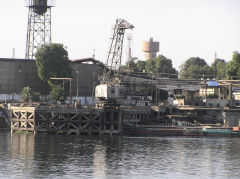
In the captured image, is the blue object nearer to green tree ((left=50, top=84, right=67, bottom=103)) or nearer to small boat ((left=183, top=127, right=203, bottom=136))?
small boat ((left=183, top=127, right=203, bottom=136))

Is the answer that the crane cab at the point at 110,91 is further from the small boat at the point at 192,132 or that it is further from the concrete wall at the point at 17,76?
the concrete wall at the point at 17,76

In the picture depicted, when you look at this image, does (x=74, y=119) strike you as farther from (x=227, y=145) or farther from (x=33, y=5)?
(x=33, y=5)

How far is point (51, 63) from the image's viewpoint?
164375 millimetres

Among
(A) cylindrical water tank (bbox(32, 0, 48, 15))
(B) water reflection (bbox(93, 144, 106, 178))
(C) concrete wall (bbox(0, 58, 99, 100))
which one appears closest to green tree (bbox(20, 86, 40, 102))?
(C) concrete wall (bbox(0, 58, 99, 100))

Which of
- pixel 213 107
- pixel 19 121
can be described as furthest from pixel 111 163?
pixel 213 107

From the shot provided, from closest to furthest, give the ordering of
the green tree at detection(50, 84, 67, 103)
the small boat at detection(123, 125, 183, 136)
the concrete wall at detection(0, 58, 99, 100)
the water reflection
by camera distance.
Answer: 1. the water reflection
2. the small boat at detection(123, 125, 183, 136)
3. the green tree at detection(50, 84, 67, 103)
4. the concrete wall at detection(0, 58, 99, 100)

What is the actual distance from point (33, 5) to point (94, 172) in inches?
3900

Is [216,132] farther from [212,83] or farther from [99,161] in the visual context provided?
[99,161]

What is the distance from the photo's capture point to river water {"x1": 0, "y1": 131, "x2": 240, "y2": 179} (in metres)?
84.3

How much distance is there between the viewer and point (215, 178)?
82562 mm

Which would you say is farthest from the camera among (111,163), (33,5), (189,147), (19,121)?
(33,5)

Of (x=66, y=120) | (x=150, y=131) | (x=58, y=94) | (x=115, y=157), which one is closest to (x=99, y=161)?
(x=115, y=157)

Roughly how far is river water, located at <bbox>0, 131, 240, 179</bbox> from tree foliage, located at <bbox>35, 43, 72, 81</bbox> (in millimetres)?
36906

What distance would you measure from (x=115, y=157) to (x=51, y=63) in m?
69.9
